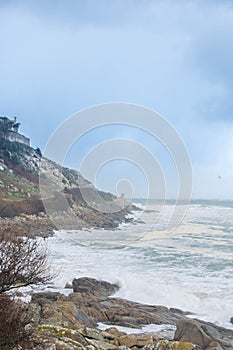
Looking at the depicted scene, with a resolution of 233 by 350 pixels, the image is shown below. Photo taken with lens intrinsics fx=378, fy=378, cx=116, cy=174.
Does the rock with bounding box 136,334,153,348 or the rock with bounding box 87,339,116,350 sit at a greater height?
the rock with bounding box 87,339,116,350

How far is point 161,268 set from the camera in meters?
23.4

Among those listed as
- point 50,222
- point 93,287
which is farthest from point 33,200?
point 93,287

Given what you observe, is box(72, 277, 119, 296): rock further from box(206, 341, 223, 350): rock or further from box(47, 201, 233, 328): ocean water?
box(206, 341, 223, 350): rock

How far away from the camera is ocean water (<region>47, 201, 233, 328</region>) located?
16578mm

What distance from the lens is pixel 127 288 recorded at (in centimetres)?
1828

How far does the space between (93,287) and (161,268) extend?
7399mm

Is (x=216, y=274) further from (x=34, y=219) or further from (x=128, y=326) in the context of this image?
(x=34, y=219)

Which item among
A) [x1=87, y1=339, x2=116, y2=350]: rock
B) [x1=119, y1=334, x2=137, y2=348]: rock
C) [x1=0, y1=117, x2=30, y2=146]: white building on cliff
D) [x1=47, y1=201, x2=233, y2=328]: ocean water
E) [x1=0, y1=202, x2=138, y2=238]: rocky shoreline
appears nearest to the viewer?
[x1=87, y1=339, x2=116, y2=350]: rock

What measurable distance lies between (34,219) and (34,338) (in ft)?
130

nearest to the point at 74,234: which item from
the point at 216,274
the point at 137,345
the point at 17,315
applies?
the point at 216,274

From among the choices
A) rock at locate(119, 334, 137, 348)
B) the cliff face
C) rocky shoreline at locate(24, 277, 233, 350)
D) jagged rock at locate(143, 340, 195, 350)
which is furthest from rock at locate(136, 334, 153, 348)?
the cliff face

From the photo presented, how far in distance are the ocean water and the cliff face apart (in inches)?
208

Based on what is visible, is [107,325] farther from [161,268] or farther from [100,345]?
[161,268]

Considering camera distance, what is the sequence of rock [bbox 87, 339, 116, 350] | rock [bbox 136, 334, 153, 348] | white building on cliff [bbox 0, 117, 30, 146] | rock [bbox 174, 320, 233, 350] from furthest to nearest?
1. white building on cliff [bbox 0, 117, 30, 146]
2. rock [bbox 174, 320, 233, 350]
3. rock [bbox 136, 334, 153, 348]
4. rock [bbox 87, 339, 116, 350]
